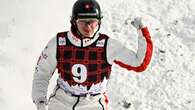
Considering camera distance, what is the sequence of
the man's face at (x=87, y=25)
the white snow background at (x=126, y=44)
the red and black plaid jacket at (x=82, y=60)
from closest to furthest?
the man's face at (x=87, y=25) < the red and black plaid jacket at (x=82, y=60) < the white snow background at (x=126, y=44)

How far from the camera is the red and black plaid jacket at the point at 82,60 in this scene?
4.80 meters

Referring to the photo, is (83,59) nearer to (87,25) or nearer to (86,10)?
(87,25)

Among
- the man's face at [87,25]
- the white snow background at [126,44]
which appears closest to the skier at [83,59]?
the man's face at [87,25]

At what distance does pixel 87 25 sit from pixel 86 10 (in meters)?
0.14

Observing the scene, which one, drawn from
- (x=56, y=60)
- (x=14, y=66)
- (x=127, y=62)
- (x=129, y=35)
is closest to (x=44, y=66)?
(x=56, y=60)

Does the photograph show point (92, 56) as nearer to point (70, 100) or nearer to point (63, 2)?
point (70, 100)

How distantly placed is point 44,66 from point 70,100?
16.1 inches

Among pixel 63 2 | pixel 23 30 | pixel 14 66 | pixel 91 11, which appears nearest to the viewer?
pixel 91 11

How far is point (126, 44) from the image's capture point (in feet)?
27.5

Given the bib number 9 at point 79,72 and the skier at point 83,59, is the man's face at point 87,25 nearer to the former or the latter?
the skier at point 83,59

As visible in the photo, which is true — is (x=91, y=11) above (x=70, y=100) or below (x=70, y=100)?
above

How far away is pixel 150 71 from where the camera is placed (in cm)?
788

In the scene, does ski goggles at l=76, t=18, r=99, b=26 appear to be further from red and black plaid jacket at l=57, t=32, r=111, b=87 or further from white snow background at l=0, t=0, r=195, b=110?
white snow background at l=0, t=0, r=195, b=110

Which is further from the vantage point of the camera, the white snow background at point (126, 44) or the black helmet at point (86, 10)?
the white snow background at point (126, 44)
